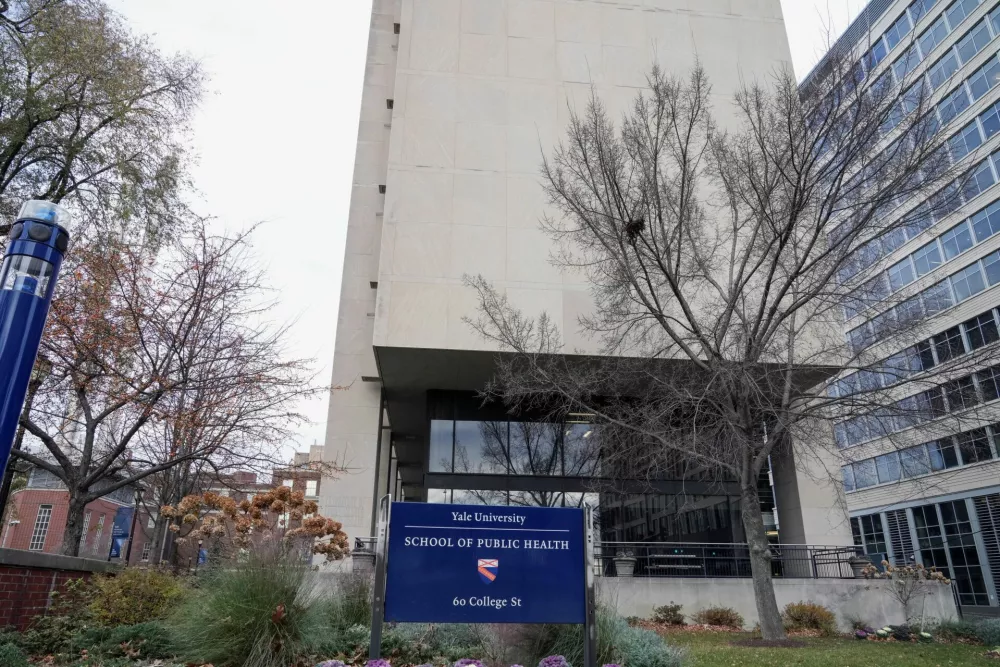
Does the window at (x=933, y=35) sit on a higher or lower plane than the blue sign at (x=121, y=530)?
higher

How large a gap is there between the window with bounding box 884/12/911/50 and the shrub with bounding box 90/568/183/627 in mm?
52030

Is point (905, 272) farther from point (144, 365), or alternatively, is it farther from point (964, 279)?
point (144, 365)

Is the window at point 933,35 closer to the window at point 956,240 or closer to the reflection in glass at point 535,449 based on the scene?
the window at point 956,240

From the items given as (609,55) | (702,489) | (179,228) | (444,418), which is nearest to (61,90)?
(179,228)

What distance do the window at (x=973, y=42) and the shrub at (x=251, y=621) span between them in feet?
155

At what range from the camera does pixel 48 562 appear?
9.25 meters

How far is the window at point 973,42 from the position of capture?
125ft

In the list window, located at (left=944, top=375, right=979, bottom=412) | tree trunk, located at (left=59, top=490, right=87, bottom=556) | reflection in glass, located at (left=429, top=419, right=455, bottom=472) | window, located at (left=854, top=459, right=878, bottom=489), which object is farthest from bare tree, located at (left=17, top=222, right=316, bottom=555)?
window, located at (left=854, top=459, right=878, bottom=489)

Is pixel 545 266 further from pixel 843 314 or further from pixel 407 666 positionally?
pixel 407 666

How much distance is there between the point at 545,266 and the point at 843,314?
7860 mm

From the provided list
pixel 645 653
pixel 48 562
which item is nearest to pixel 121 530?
pixel 48 562

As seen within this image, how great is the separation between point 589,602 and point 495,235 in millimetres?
14430

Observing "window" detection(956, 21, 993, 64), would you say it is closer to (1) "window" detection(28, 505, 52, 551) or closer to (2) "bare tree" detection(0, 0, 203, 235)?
(2) "bare tree" detection(0, 0, 203, 235)

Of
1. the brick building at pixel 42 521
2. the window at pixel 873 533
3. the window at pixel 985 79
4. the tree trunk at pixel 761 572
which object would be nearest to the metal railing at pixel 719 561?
the tree trunk at pixel 761 572
